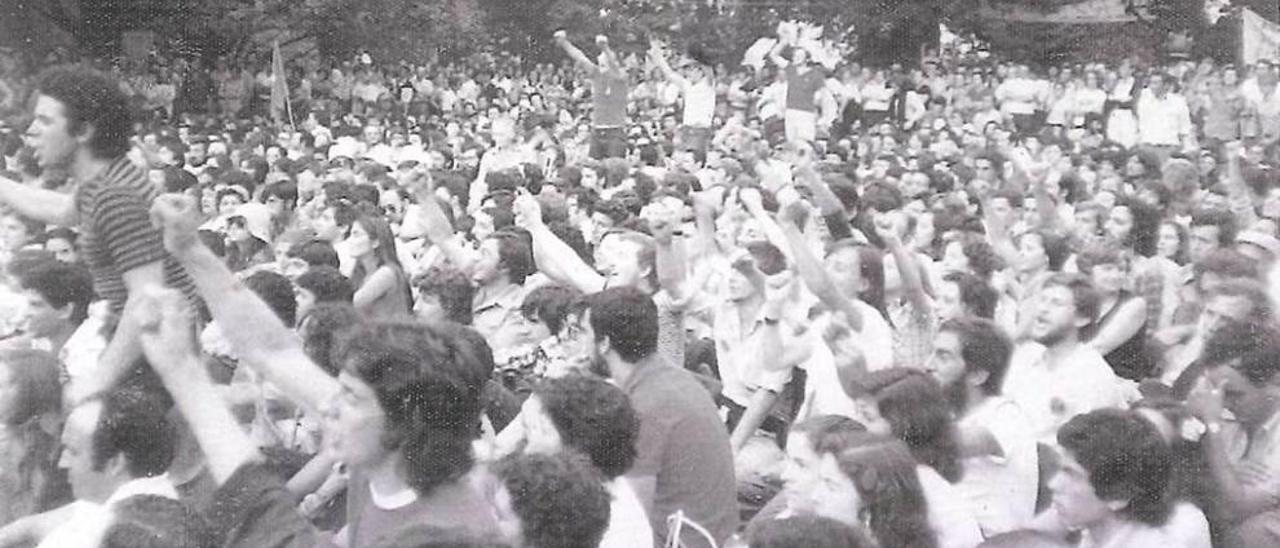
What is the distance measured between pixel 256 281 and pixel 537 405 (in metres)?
0.89

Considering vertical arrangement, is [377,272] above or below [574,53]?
below

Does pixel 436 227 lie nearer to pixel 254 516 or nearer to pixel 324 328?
pixel 324 328

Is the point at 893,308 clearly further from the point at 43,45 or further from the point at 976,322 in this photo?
the point at 43,45

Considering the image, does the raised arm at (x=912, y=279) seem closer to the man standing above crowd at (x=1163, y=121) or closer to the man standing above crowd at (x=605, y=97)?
the man standing above crowd at (x=605, y=97)

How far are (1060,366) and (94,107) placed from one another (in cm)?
192

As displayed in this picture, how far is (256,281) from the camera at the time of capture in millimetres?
2932

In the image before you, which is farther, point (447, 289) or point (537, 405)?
point (447, 289)

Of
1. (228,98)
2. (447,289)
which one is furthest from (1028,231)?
(228,98)

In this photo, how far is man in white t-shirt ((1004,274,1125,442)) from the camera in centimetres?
289

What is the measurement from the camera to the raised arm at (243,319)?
2037 millimetres

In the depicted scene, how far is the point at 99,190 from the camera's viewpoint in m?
2.72

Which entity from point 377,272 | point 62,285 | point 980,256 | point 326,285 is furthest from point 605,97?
point 62,285

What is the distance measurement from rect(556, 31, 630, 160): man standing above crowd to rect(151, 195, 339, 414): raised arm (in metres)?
2.03

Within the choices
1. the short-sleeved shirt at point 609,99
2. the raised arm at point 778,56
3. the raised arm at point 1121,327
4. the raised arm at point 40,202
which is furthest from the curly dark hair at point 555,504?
the raised arm at point 778,56
